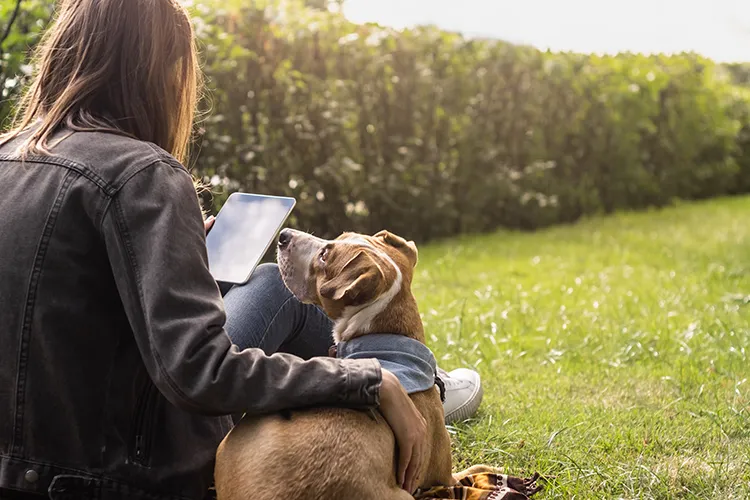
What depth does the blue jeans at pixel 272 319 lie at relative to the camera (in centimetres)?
265

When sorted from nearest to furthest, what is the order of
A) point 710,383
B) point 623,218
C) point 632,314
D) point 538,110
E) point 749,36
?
point 710,383
point 632,314
point 538,110
point 623,218
point 749,36

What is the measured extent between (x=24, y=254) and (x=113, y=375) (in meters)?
0.34

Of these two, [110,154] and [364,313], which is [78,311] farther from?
[364,313]

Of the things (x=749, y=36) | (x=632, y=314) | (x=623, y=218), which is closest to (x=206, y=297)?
(x=632, y=314)

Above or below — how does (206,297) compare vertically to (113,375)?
above

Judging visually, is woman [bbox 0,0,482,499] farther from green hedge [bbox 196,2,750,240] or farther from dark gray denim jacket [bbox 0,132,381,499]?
green hedge [bbox 196,2,750,240]

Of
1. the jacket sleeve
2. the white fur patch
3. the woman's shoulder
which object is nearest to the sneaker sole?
the white fur patch

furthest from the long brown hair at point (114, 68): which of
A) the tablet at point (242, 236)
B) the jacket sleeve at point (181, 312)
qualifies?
the tablet at point (242, 236)

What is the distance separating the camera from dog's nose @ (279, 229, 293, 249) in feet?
9.16

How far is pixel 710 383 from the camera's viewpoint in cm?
404

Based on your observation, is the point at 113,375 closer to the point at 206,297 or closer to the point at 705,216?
the point at 206,297

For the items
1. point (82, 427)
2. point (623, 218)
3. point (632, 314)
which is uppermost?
point (82, 427)

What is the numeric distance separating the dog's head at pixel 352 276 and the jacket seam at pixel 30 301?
846 mm

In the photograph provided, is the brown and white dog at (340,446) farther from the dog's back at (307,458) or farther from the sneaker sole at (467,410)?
the sneaker sole at (467,410)
